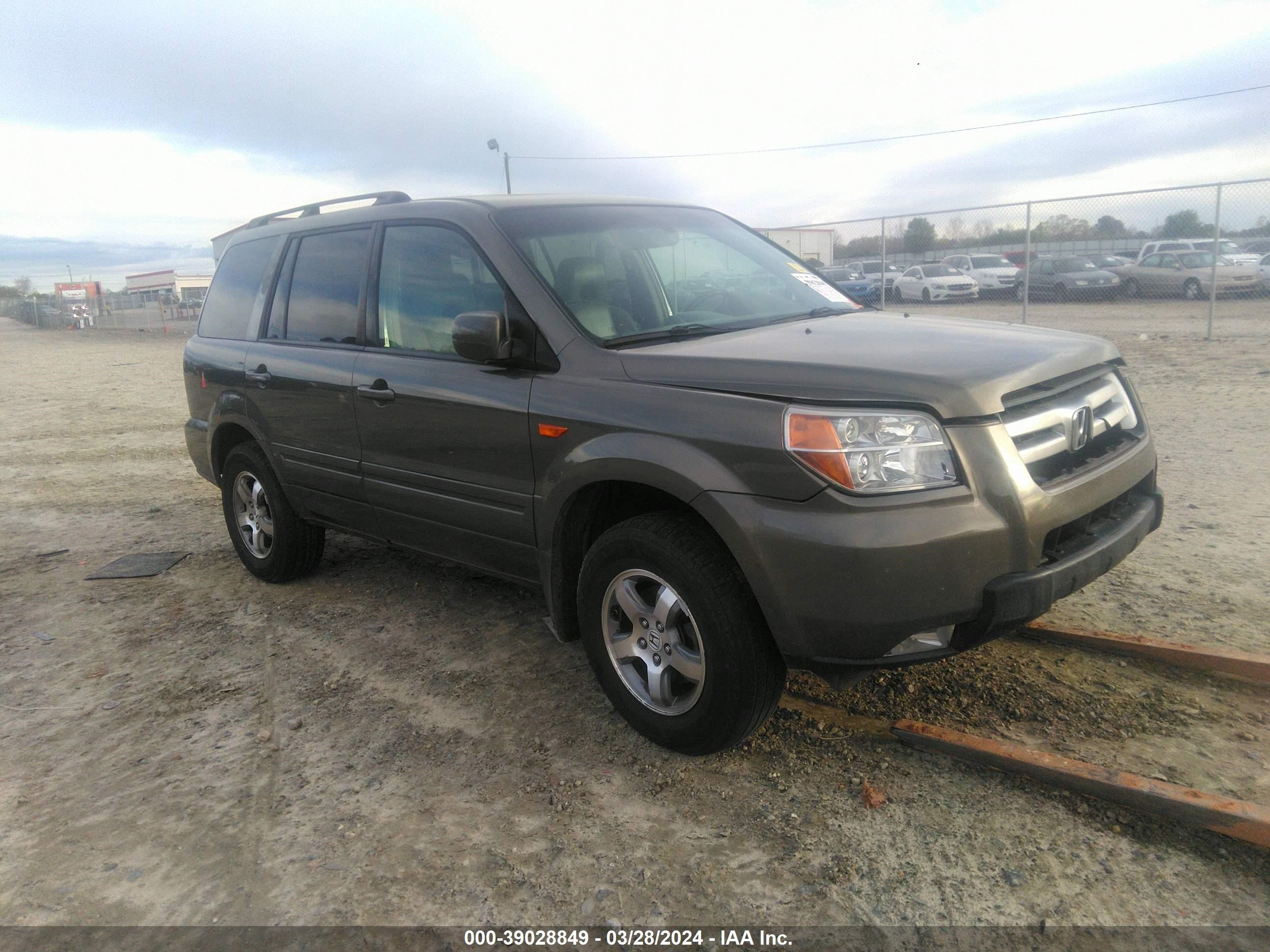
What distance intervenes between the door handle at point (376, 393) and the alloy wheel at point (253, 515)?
4.32 ft

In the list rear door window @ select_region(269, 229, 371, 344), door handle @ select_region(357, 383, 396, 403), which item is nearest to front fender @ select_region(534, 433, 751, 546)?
door handle @ select_region(357, 383, 396, 403)

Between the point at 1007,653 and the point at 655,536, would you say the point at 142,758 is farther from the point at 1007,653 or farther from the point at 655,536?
the point at 1007,653

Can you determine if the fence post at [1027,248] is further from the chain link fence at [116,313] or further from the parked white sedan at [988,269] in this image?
the chain link fence at [116,313]

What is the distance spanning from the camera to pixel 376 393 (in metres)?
3.93

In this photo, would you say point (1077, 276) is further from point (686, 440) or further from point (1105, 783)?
point (686, 440)

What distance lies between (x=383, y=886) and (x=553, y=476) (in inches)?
54.2

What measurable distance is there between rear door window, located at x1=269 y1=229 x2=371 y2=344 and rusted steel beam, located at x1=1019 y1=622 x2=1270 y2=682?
3216mm

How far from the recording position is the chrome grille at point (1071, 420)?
2678 mm

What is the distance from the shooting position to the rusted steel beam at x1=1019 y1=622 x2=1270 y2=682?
10.5 ft

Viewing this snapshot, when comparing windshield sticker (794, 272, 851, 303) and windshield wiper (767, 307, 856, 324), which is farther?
windshield sticker (794, 272, 851, 303)

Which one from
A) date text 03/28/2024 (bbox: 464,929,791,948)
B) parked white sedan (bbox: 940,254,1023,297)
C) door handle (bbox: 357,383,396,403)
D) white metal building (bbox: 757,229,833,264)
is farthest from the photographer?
parked white sedan (bbox: 940,254,1023,297)

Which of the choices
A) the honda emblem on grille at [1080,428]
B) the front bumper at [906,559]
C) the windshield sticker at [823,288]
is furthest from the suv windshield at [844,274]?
the front bumper at [906,559]

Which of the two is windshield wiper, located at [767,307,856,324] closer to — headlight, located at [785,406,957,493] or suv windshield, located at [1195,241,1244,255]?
headlight, located at [785,406,957,493]

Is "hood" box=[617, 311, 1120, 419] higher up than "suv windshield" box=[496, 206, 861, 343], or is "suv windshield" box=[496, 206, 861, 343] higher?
"suv windshield" box=[496, 206, 861, 343]
